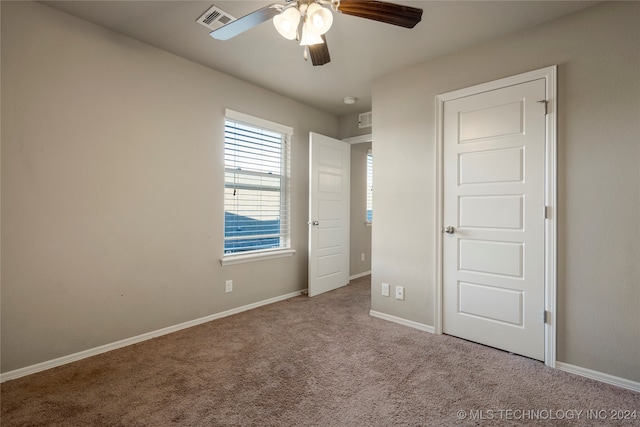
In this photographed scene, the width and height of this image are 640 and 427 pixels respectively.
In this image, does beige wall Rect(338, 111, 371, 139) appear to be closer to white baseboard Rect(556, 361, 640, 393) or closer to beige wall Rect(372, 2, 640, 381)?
beige wall Rect(372, 2, 640, 381)

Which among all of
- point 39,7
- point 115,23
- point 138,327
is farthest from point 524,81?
point 138,327

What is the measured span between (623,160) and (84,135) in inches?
148

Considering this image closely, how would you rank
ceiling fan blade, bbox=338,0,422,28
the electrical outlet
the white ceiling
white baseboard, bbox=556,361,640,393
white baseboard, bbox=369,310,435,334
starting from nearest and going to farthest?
ceiling fan blade, bbox=338,0,422,28 < white baseboard, bbox=556,361,640,393 < the white ceiling < white baseboard, bbox=369,310,435,334 < the electrical outlet

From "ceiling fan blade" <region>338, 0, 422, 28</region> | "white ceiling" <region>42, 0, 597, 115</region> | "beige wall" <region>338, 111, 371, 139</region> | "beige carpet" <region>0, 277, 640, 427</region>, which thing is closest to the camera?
"ceiling fan blade" <region>338, 0, 422, 28</region>

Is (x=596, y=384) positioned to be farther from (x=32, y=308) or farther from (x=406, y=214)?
(x=32, y=308)

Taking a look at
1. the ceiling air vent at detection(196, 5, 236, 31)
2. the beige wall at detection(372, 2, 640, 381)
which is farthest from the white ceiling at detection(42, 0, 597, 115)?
the beige wall at detection(372, 2, 640, 381)

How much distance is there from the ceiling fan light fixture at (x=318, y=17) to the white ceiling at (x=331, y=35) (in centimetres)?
74

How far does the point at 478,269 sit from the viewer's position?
8.41 feet

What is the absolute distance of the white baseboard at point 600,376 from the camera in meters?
1.95

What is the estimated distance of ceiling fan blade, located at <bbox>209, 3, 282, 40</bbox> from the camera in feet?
5.16

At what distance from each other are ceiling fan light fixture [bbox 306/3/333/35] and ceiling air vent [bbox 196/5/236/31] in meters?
0.90

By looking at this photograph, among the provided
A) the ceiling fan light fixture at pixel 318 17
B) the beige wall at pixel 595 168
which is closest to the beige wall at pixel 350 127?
the beige wall at pixel 595 168

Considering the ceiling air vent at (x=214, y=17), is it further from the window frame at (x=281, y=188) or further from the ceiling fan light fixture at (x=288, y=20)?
the window frame at (x=281, y=188)

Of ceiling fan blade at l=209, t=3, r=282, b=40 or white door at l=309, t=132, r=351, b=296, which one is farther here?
white door at l=309, t=132, r=351, b=296
